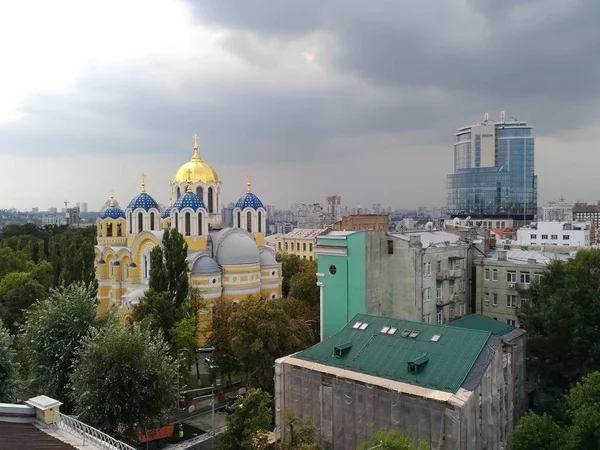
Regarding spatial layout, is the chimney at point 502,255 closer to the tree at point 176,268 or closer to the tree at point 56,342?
the tree at point 176,268

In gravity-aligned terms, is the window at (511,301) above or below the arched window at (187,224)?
below

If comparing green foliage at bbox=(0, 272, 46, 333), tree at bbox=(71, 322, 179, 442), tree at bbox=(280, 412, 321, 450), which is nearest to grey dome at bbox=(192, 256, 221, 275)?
green foliage at bbox=(0, 272, 46, 333)

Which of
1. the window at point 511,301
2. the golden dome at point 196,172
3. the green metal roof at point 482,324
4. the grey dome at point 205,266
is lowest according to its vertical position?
the green metal roof at point 482,324

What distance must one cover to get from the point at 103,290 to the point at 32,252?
2621cm

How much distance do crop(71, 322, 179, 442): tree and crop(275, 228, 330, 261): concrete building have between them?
2719 inches

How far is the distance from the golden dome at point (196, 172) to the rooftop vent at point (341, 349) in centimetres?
3062

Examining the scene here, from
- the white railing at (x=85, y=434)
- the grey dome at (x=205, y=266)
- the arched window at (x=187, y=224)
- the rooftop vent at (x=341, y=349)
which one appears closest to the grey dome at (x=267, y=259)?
the grey dome at (x=205, y=266)

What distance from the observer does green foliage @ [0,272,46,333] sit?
42438 millimetres

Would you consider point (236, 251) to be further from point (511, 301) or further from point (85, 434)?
point (85, 434)

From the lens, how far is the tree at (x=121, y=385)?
19.7 metres

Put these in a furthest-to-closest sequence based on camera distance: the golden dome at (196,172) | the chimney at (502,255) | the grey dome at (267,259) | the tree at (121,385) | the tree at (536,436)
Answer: the golden dome at (196,172) → the grey dome at (267,259) → the chimney at (502,255) → the tree at (121,385) → the tree at (536,436)

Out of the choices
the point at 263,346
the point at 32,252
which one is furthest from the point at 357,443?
the point at 32,252

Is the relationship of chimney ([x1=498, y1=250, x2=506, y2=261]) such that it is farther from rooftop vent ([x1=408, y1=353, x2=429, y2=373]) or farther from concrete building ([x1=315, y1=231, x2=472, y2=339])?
rooftop vent ([x1=408, y1=353, x2=429, y2=373])

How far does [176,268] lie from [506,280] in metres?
21.4
